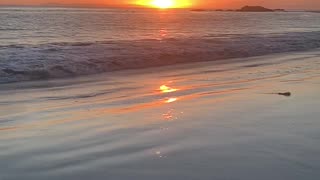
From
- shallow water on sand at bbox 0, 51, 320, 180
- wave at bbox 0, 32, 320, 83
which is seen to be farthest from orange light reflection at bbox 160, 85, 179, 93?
wave at bbox 0, 32, 320, 83

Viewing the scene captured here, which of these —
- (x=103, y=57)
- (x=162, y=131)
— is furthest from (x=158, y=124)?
(x=103, y=57)

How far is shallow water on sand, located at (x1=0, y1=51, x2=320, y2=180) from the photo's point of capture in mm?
4270

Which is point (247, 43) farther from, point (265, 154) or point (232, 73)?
point (265, 154)

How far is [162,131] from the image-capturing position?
5.80 m

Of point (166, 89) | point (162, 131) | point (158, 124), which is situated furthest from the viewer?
point (166, 89)

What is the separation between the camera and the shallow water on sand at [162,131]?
4270 mm

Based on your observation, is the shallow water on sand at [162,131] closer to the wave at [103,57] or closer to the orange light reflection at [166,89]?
the orange light reflection at [166,89]

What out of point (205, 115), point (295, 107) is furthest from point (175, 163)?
point (295, 107)

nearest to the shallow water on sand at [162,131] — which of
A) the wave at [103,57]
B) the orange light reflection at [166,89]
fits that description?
the orange light reflection at [166,89]

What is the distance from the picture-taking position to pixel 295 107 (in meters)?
7.32

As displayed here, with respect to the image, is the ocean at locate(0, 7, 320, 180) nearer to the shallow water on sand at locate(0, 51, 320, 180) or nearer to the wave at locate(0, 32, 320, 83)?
the shallow water on sand at locate(0, 51, 320, 180)

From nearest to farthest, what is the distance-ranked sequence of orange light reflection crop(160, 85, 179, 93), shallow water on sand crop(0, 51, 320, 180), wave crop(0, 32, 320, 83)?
1. shallow water on sand crop(0, 51, 320, 180)
2. orange light reflection crop(160, 85, 179, 93)
3. wave crop(0, 32, 320, 83)

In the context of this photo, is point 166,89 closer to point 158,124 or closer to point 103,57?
point 158,124

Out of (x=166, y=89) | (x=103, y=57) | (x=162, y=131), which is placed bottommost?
(x=162, y=131)
